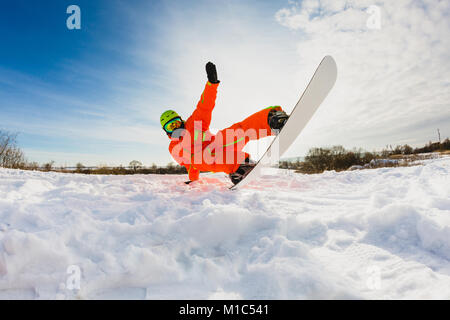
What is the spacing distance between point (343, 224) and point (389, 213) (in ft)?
1.11

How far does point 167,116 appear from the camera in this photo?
3457mm

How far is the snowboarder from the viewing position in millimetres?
2941

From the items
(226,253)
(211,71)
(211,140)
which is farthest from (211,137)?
(226,253)

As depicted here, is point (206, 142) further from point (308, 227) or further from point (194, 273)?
point (194, 273)

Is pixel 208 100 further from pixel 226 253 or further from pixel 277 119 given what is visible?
pixel 226 253

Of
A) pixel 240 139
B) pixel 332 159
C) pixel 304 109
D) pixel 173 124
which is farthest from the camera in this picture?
pixel 332 159

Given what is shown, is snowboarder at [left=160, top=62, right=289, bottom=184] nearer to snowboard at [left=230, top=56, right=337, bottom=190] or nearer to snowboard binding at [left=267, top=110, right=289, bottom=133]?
snowboard binding at [left=267, top=110, right=289, bottom=133]

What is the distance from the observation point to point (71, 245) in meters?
1.36

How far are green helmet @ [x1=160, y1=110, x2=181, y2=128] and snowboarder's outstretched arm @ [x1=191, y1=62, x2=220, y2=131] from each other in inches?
17.8

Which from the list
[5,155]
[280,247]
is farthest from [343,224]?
[5,155]

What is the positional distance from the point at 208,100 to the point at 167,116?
866mm

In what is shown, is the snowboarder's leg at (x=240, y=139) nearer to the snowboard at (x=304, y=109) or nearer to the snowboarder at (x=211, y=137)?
the snowboarder at (x=211, y=137)
